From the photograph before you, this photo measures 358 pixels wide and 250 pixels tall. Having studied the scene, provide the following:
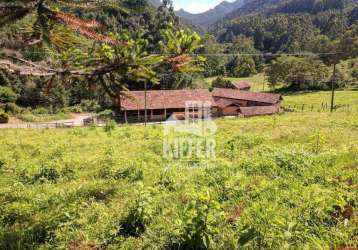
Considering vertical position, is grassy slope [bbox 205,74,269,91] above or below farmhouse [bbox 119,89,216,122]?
above

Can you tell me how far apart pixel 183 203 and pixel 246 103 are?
43358mm

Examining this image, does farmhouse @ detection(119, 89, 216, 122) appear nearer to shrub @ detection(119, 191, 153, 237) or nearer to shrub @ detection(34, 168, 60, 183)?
shrub @ detection(34, 168, 60, 183)

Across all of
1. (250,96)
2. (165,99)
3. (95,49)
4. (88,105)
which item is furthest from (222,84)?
(95,49)

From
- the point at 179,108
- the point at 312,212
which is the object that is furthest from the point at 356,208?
the point at 179,108

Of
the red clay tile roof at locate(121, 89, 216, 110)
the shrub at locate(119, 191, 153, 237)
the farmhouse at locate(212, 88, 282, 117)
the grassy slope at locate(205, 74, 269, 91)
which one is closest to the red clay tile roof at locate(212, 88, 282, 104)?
the farmhouse at locate(212, 88, 282, 117)

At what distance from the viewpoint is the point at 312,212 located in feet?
16.3

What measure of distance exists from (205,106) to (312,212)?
36118 mm

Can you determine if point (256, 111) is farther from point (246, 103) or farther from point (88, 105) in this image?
point (88, 105)

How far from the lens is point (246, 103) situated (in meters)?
47.7

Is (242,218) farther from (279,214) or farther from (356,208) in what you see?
(356,208)

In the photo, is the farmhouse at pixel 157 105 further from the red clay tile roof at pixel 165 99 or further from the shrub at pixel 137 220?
the shrub at pixel 137 220

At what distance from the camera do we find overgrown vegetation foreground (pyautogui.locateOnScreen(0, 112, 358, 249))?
4.38 m

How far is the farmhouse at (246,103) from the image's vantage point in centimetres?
3862

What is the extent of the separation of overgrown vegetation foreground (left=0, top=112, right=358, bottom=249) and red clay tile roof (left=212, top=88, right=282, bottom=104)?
3561 cm
